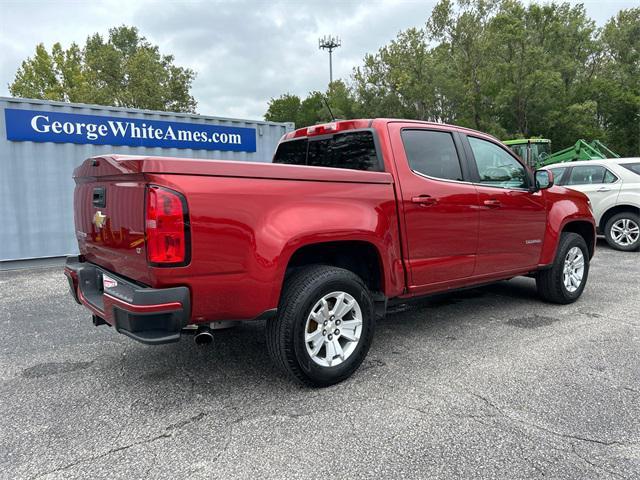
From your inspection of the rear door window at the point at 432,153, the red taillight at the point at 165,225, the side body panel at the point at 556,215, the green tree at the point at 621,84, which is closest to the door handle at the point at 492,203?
the rear door window at the point at 432,153

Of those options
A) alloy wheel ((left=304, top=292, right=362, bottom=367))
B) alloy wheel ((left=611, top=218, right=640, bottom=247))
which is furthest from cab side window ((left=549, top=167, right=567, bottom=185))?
alloy wheel ((left=304, top=292, right=362, bottom=367))

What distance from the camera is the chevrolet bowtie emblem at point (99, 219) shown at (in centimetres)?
300

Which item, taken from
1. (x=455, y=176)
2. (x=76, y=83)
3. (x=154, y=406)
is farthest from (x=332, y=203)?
(x=76, y=83)

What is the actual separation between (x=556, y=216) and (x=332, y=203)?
308cm

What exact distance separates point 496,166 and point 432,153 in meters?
0.94

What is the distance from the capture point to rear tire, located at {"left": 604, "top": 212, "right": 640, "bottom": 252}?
8.89 m

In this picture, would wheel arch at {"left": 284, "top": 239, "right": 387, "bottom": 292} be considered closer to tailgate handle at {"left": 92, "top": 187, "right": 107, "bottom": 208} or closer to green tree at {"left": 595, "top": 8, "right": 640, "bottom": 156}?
tailgate handle at {"left": 92, "top": 187, "right": 107, "bottom": 208}

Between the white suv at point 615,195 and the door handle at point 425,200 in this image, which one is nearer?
the door handle at point 425,200

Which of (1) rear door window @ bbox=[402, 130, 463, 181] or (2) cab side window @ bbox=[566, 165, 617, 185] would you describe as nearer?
(1) rear door window @ bbox=[402, 130, 463, 181]

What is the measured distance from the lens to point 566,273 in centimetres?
523

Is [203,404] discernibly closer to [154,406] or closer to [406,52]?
[154,406]

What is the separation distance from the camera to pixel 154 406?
9.70 ft

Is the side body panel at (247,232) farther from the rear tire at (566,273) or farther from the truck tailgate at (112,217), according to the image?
the rear tire at (566,273)

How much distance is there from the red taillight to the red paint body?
4cm
